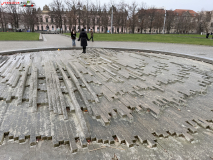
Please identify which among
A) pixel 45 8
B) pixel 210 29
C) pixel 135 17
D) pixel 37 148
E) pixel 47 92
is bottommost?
pixel 37 148

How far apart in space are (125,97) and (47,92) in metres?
2.06

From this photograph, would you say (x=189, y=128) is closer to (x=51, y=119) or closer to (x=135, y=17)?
(x=51, y=119)

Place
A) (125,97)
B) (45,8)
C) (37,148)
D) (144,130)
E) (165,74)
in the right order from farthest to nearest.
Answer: (45,8) → (165,74) → (125,97) → (144,130) → (37,148)

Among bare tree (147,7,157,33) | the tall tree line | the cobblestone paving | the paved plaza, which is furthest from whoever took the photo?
bare tree (147,7,157,33)

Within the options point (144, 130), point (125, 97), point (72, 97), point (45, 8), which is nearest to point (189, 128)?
point (144, 130)

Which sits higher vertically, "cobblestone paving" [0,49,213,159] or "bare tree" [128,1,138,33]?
"bare tree" [128,1,138,33]

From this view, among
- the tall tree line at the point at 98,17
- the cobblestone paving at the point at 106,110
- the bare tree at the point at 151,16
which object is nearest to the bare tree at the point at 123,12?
the tall tree line at the point at 98,17

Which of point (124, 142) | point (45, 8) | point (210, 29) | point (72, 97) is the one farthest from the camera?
point (45, 8)

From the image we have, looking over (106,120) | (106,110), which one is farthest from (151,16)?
(106,120)

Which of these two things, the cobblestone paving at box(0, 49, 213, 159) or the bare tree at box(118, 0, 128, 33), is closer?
the cobblestone paving at box(0, 49, 213, 159)

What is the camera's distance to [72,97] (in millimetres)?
3723

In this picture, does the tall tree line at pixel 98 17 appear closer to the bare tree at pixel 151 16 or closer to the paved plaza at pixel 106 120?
the bare tree at pixel 151 16

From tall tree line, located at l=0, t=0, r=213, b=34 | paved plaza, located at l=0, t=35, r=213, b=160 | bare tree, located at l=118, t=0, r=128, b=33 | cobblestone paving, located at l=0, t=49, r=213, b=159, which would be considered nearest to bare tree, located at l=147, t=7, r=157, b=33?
tall tree line, located at l=0, t=0, r=213, b=34

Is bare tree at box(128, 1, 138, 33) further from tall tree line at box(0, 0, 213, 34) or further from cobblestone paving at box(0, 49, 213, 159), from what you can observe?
cobblestone paving at box(0, 49, 213, 159)
